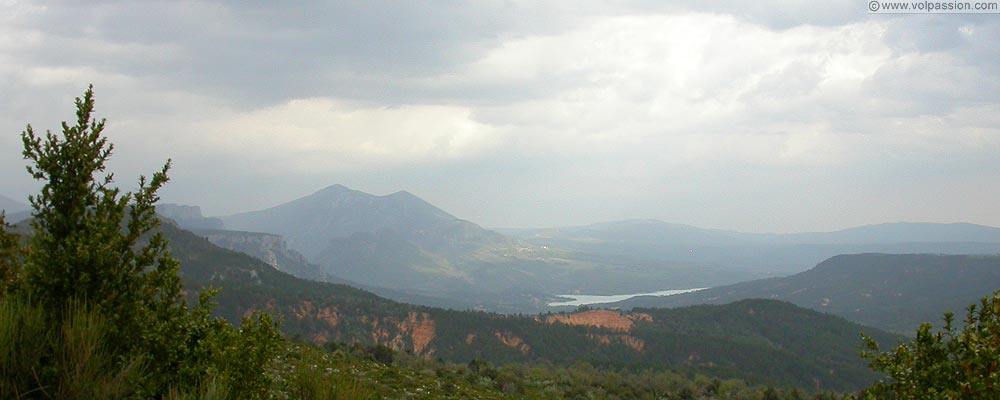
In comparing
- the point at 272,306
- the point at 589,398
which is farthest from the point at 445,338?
the point at 589,398

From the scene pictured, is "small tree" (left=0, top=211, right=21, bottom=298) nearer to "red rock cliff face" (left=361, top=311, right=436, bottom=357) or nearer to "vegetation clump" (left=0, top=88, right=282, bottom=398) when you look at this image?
"vegetation clump" (left=0, top=88, right=282, bottom=398)

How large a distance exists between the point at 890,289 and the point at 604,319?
120 meters

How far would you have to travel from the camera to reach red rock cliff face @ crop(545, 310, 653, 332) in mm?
79062

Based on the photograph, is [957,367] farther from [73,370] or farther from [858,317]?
[858,317]

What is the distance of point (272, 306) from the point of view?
6606cm

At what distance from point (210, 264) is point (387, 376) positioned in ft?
249

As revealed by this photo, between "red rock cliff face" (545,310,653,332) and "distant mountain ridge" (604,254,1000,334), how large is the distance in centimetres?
6250

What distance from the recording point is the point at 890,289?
16150 centimetres

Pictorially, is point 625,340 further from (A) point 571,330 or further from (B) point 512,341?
(B) point 512,341

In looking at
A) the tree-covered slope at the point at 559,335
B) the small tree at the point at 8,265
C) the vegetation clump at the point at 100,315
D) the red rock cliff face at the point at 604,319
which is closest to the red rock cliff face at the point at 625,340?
the tree-covered slope at the point at 559,335

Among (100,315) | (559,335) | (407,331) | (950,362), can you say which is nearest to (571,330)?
(559,335)

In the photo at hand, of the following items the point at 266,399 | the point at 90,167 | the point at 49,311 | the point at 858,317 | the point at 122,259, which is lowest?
the point at 858,317

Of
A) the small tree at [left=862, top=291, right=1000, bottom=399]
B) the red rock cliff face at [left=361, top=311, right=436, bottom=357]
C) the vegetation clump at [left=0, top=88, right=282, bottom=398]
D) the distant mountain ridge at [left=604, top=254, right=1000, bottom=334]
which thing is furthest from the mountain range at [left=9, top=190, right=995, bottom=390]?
the vegetation clump at [left=0, top=88, right=282, bottom=398]

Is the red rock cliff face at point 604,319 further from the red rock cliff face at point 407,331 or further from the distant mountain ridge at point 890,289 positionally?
the distant mountain ridge at point 890,289
